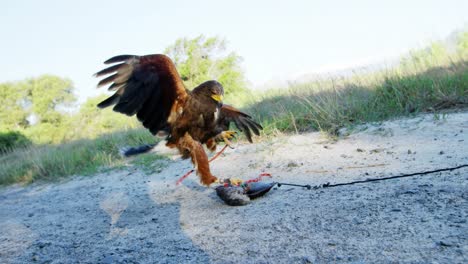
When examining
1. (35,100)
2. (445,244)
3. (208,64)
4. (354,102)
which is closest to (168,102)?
(445,244)

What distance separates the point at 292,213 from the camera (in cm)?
282

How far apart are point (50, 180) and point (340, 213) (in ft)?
23.9

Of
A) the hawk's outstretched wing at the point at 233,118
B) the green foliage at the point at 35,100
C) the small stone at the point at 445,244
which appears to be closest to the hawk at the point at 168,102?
the hawk's outstretched wing at the point at 233,118

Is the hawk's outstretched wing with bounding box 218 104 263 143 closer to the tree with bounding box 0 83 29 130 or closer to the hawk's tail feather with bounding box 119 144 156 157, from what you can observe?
the hawk's tail feather with bounding box 119 144 156 157

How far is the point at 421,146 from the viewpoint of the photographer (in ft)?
13.3

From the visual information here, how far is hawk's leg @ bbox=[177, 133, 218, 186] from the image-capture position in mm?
3834

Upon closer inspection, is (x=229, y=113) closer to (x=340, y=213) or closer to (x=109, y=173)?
(x=340, y=213)

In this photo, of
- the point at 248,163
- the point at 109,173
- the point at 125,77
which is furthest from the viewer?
the point at 109,173

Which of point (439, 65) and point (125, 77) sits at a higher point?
point (125, 77)

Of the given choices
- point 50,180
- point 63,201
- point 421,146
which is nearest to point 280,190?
point 421,146

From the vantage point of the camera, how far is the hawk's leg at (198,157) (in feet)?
12.6

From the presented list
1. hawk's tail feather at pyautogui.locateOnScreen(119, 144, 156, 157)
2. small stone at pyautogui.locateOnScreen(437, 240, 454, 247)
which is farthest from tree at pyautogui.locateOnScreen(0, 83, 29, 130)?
small stone at pyautogui.locateOnScreen(437, 240, 454, 247)

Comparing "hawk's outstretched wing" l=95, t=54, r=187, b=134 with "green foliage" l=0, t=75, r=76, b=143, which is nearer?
"hawk's outstretched wing" l=95, t=54, r=187, b=134

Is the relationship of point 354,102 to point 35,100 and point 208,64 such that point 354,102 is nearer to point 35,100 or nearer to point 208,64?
point 208,64
